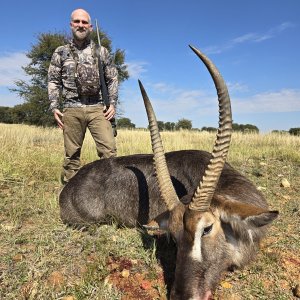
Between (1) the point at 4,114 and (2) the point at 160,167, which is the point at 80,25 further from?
(1) the point at 4,114

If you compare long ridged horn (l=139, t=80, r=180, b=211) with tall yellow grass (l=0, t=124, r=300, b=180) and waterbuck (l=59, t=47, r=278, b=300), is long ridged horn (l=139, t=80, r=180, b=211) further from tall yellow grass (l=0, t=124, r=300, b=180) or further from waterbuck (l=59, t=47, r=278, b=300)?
tall yellow grass (l=0, t=124, r=300, b=180)

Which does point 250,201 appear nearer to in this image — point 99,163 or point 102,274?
point 102,274

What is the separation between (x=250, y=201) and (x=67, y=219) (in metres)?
2.50

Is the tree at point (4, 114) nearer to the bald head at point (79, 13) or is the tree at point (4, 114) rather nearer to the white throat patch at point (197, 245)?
the bald head at point (79, 13)

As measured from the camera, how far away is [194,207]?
3164mm

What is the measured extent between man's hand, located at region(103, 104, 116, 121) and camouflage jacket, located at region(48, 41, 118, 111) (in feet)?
0.34

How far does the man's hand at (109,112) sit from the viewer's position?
641 centimetres

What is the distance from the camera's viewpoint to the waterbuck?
9.86ft

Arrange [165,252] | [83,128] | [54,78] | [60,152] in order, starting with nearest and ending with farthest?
[165,252] < [54,78] < [83,128] < [60,152]

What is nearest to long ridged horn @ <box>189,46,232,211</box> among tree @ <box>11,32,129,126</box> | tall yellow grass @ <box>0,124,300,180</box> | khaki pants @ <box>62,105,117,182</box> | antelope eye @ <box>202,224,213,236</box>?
antelope eye @ <box>202,224,213,236</box>

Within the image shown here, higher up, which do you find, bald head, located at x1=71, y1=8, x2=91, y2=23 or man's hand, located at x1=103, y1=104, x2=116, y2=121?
bald head, located at x1=71, y1=8, x2=91, y2=23

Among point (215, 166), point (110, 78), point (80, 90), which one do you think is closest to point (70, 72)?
point (80, 90)

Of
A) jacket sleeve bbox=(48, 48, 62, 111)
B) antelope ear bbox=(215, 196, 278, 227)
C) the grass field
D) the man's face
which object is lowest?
the grass field

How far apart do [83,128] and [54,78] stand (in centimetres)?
96
